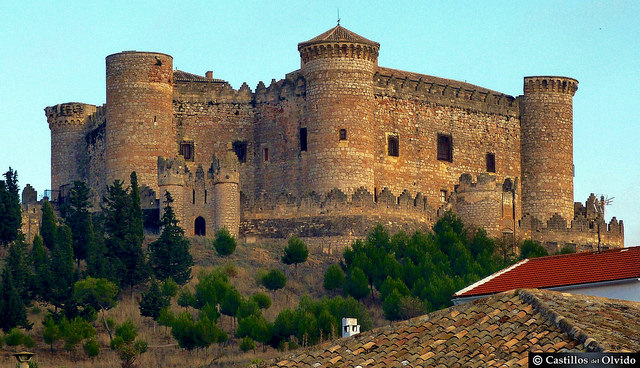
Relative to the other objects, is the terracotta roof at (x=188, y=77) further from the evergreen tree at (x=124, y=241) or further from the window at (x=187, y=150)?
the evergreen tree at (x=124, y=241)

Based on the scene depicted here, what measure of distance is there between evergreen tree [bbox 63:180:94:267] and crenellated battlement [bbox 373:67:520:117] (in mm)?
12107

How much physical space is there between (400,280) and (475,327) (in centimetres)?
2829

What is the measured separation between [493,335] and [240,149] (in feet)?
128

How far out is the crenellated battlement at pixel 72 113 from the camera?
65.0 meters

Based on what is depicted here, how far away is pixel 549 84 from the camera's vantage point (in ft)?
209

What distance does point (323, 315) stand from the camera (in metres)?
45.0

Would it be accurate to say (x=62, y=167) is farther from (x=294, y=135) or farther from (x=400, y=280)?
(x=400, y=280)

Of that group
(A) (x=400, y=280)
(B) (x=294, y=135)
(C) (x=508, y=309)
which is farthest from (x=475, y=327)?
(B) (x=294, y=135)

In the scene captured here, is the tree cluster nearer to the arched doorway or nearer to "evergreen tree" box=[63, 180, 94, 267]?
the arched doorway

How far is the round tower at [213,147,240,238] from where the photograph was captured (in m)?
55.8

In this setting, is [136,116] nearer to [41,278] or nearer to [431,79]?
[41,278]

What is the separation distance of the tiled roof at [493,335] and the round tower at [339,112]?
108 ft

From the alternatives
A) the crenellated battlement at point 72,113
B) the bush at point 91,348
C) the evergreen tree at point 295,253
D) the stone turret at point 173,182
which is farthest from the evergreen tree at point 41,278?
the crenellated battlement at point 72,113

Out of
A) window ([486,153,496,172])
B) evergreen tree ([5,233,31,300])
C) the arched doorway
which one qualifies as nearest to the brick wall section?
the arched doorway
